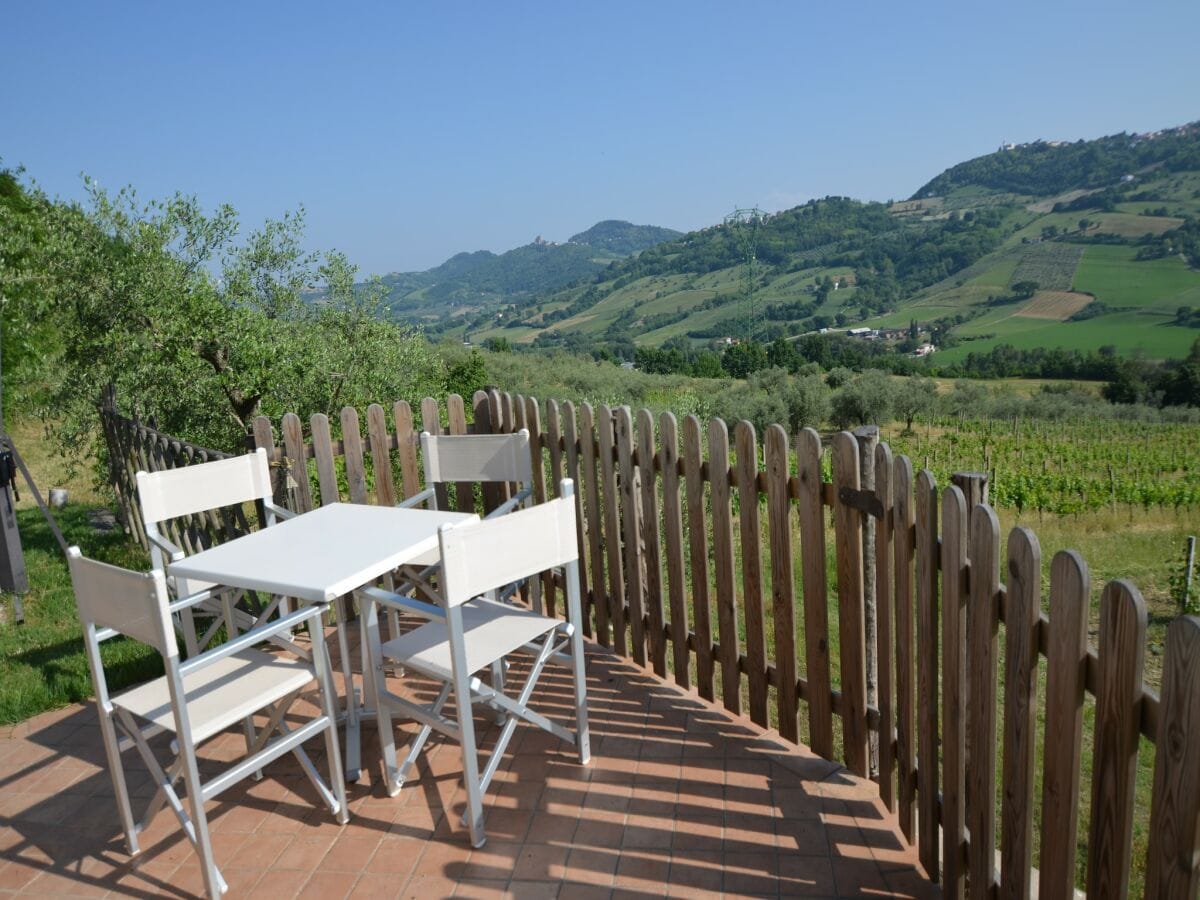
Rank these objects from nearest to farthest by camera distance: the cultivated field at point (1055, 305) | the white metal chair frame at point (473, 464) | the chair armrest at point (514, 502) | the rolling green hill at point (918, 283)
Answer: the chair armrest at point (514, 502) < the white metal chair frame at point (473, 464) < the rolling green hill at point (918, 283) < the cultivated field at point (1055, 305)

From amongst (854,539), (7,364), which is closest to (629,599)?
(854,539)

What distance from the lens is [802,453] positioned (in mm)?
3004

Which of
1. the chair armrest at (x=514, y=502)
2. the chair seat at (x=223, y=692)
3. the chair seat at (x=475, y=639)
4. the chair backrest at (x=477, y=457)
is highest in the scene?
the chair backrest at (x=477, y=457)

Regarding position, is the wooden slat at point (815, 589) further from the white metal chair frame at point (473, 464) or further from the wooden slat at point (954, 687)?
the white metal chair frame at point (473, 464)

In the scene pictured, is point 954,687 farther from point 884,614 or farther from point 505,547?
point 505,547

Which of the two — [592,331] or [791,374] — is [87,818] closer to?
[791,374]

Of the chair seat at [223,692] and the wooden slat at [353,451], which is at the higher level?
the wooden slat at [353,451]

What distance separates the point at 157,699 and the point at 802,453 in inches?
96.9

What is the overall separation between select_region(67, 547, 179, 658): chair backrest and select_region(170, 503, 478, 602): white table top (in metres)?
0.37

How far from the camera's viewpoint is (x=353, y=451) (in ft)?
15.2

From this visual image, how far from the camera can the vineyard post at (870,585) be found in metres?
2.92

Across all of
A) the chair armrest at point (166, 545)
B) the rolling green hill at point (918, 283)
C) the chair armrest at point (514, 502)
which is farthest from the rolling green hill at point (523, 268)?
the chair armrest at point (166, 545)

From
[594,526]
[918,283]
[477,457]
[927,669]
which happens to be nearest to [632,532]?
[594,526]

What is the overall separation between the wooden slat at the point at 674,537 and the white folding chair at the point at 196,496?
1.81 metres
